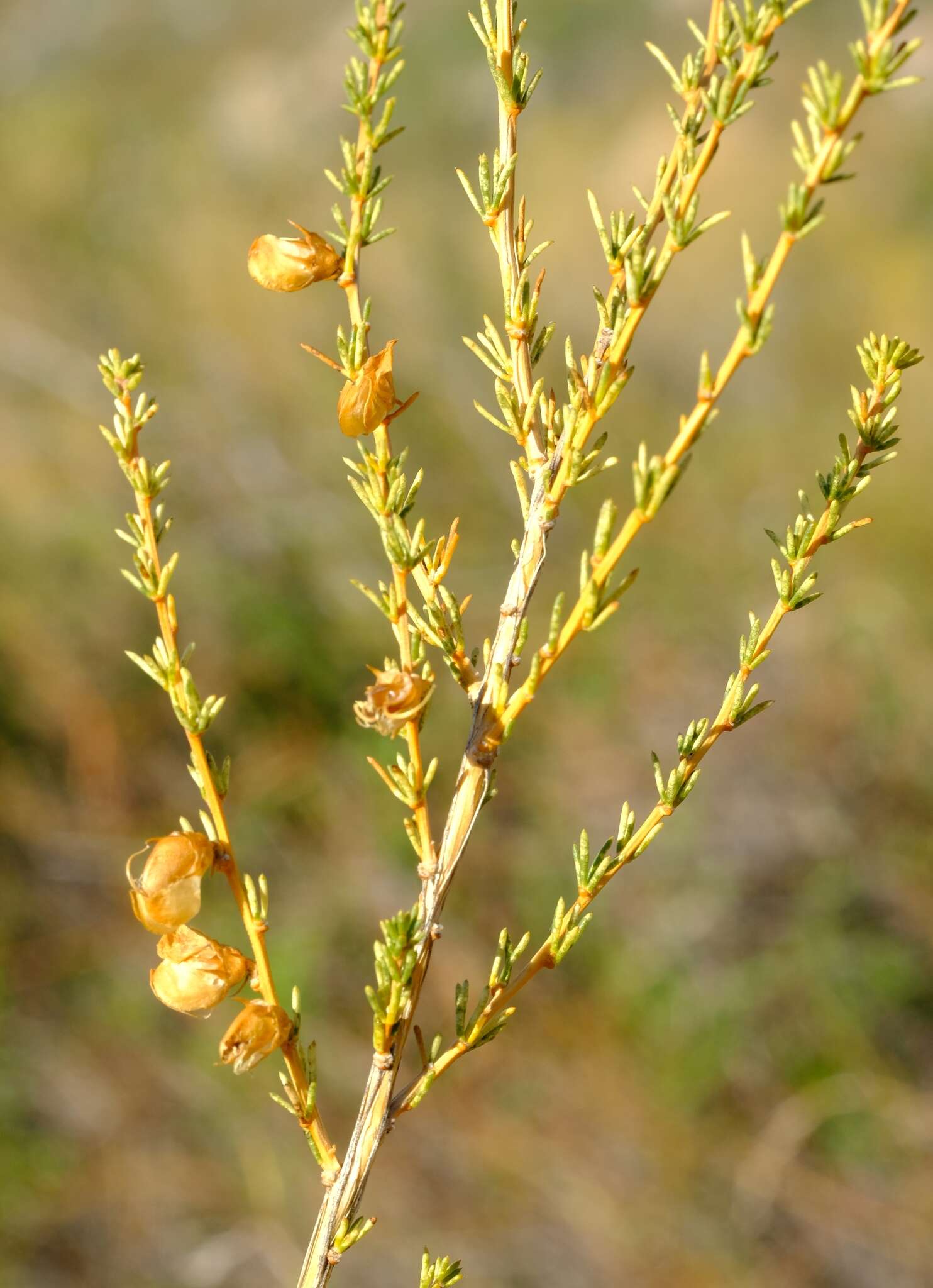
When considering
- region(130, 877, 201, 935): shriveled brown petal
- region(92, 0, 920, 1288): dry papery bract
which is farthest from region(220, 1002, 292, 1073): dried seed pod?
region(130, 877, 201, 935): shriveled brown petal

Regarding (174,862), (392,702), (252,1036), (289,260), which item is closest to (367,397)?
(289,260)

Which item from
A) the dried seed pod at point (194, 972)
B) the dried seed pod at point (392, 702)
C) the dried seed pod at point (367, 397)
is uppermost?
the dried seed pod at point (367, 397)

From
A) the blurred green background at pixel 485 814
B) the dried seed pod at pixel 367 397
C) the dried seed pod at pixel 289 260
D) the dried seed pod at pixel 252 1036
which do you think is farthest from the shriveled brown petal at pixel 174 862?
the blurred green background at pixel 485 814

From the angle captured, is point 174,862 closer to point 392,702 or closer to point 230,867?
point 230,867

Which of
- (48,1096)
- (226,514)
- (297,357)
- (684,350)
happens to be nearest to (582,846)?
(48,1096)

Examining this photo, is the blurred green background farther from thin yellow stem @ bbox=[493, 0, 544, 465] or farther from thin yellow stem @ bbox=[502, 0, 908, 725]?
thin yellow stem @ bbox=[493, 0, 544, 465]

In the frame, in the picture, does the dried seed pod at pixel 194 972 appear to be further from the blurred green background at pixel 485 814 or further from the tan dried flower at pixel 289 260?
the blurred green background at pixel 485 814

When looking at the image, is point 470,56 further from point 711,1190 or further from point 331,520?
point 711,1190
